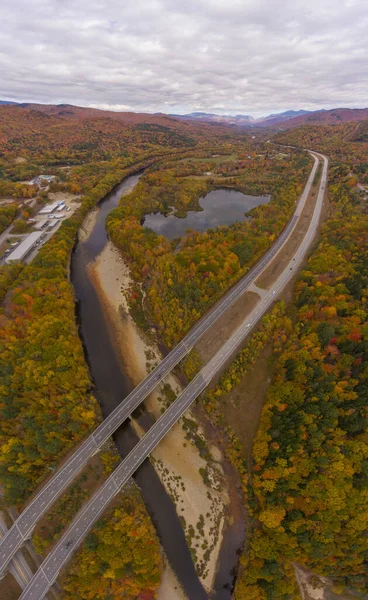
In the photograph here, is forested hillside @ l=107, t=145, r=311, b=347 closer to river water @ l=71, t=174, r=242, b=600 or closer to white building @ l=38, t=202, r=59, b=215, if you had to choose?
river water @ l=71, t=174, r=242, b=600

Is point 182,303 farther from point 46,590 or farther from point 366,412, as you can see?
point 46,590

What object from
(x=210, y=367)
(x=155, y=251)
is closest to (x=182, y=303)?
(x=210, y=367)

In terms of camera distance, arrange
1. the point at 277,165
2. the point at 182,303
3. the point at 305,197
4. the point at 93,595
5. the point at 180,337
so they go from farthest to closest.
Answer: the point at 277,165
the point at 305,197
the point at 182,303
the point at 180,337
the point at 93,595

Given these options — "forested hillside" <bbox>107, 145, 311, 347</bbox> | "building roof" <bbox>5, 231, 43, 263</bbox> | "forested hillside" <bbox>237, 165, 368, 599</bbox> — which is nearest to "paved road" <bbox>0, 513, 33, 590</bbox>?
"forested hillside" <bbox>237, 165, 368, 599</bbox>

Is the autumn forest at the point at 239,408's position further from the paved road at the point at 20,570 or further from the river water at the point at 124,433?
the paved road at the point at 20,570

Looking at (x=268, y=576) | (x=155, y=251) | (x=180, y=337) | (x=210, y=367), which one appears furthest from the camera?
(x=155, y=251)

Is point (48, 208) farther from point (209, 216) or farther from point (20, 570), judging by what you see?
point (20, 570)

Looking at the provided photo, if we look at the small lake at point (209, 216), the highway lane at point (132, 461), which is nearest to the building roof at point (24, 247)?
the small lake at point (209, 216)
